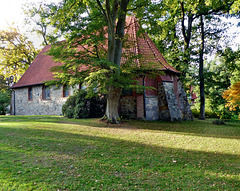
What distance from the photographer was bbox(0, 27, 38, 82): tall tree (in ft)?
80.6

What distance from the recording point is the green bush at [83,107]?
12823 millimetres

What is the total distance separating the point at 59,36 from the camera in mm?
9883

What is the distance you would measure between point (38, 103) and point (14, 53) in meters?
10.2

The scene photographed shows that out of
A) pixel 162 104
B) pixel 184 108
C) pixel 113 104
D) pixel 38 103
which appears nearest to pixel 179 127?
pixel 162 104

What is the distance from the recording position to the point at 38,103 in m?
19.6

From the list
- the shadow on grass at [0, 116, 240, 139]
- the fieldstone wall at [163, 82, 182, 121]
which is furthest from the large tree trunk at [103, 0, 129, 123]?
the fieldstone wall at [163, 82, 182, 121]

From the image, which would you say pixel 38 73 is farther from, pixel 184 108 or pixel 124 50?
pixel 184 108

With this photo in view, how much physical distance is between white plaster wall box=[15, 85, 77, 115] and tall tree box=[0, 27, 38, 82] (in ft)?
18.5

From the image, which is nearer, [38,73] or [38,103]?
[38,103]

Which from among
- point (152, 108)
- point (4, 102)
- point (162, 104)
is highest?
point (4, 102)

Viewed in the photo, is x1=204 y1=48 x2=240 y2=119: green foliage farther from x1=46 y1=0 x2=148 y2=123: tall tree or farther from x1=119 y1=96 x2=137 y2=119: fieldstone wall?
x1=46 y1=0 x2=148 y2=123: tall tree

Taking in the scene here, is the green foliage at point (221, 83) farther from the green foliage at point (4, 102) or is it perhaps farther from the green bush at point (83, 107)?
the green foliage at point (4, 102)

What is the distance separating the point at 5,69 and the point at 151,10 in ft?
76.7

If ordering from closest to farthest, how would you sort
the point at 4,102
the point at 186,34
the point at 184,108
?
1. the point at 184,108
2. the point at 186,34
3. the point at 4,102
